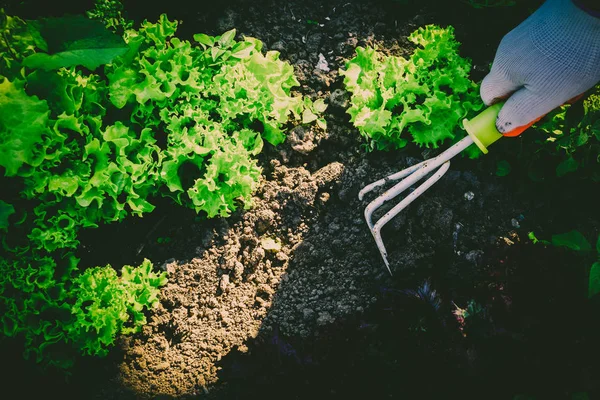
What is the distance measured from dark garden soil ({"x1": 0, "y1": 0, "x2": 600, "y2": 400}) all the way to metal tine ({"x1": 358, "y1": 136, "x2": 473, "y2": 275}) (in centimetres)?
16

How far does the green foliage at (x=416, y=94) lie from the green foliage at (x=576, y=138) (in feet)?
1.28

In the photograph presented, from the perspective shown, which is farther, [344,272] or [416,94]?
[416,94]

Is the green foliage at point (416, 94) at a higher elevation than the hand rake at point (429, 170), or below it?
higher

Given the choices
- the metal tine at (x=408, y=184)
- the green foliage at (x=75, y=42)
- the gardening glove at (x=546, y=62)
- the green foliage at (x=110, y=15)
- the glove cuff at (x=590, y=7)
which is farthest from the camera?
the green foliage at (x=110, y=15)

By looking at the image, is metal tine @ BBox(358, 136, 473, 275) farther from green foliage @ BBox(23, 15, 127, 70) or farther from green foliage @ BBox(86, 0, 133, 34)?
green foliage @ BBox(86, 0, 133, 34)

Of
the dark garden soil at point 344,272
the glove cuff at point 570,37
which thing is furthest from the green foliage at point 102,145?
the glove cuff at point 570,37

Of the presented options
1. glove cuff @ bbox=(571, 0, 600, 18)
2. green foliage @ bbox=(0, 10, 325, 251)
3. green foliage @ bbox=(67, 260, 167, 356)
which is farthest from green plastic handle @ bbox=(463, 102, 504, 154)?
green foliage @ bbox=(67, 260, 167, 356)

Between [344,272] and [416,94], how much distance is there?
1.17m

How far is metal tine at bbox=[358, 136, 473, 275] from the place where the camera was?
6.25 feet

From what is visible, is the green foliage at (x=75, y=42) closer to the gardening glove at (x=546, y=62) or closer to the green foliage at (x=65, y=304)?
the green foliage at (x=65, y=304)

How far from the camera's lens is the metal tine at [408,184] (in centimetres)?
191

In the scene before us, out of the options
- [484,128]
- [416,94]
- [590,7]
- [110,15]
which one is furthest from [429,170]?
[110,15]

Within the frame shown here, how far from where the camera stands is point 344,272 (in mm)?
2135

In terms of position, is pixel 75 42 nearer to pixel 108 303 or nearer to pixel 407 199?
pixel 108 303
